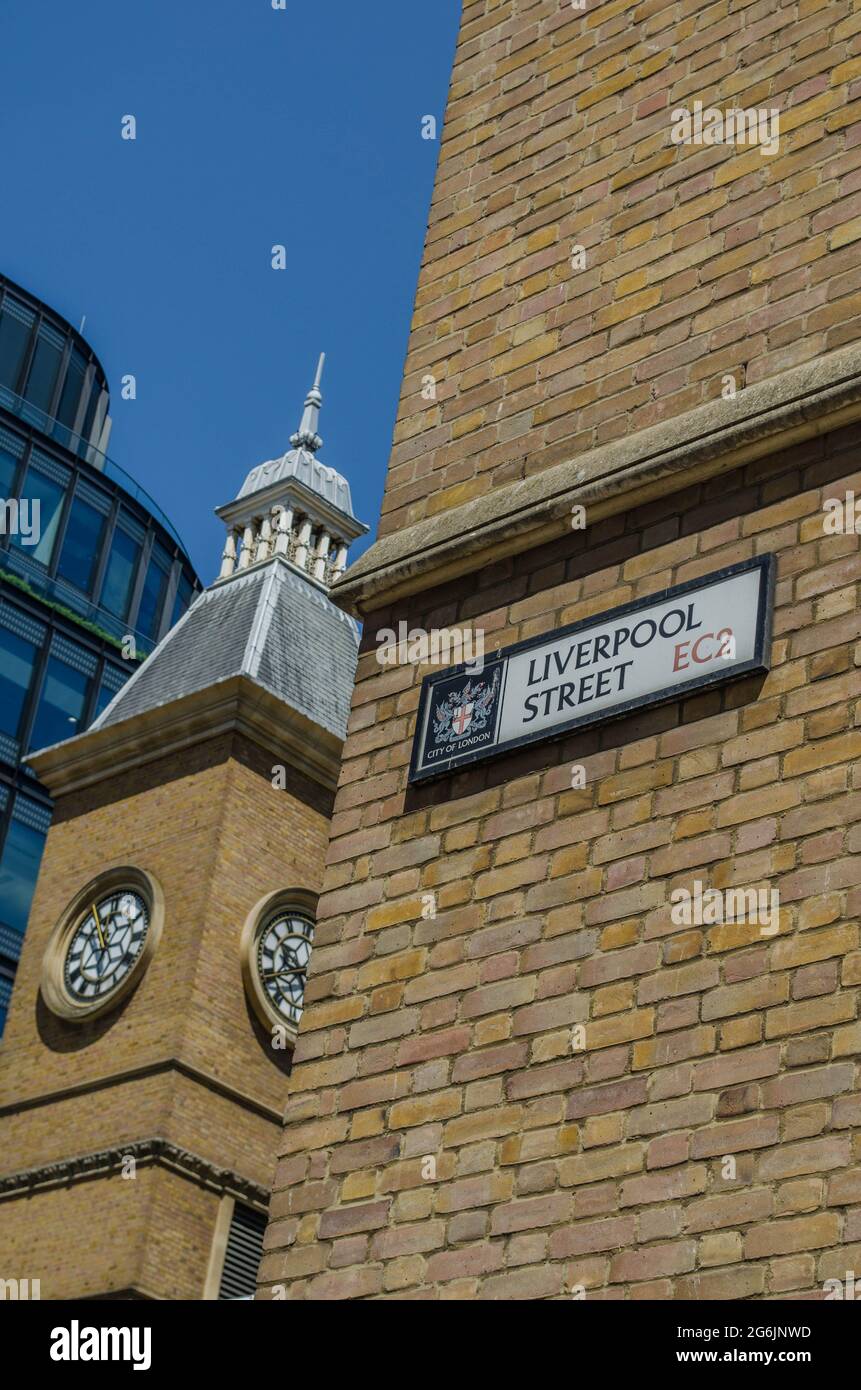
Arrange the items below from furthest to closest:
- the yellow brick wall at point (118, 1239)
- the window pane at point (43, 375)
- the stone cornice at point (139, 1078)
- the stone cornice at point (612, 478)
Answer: the window pane at point (43, 375) < the stone cornice at point (139, 1078) < the yellow brick wall at point (118, 1239) < the stone cornice at point (612, 478)

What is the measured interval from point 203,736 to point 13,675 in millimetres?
10010

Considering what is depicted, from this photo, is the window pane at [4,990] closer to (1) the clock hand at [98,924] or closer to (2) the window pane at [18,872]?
(2) the window pane at [18,872]

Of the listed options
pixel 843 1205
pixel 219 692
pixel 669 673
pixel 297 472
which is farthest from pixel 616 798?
pixel 297 472

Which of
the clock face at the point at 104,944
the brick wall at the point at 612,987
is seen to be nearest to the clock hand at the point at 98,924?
the clock face at the point at 104,944

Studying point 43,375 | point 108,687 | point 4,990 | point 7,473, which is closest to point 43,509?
point 7,473

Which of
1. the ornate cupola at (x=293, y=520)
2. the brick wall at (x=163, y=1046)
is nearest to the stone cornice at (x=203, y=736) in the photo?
the brick wall at (x=163, y=1046)

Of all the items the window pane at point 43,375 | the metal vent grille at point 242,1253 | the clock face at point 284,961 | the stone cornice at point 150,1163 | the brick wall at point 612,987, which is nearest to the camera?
the brick wall at point 612,987

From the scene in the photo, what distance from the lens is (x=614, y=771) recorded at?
1020cm

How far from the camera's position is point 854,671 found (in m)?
9.48

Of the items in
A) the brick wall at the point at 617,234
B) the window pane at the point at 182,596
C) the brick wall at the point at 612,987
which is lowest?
the brick wall at the point at 612,987

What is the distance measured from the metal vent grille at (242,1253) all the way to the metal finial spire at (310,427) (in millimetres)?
17182

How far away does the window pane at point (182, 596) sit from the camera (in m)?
51.2

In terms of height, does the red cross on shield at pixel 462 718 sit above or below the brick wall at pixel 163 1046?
below

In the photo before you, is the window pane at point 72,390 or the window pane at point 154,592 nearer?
the window pane at point 154,592
